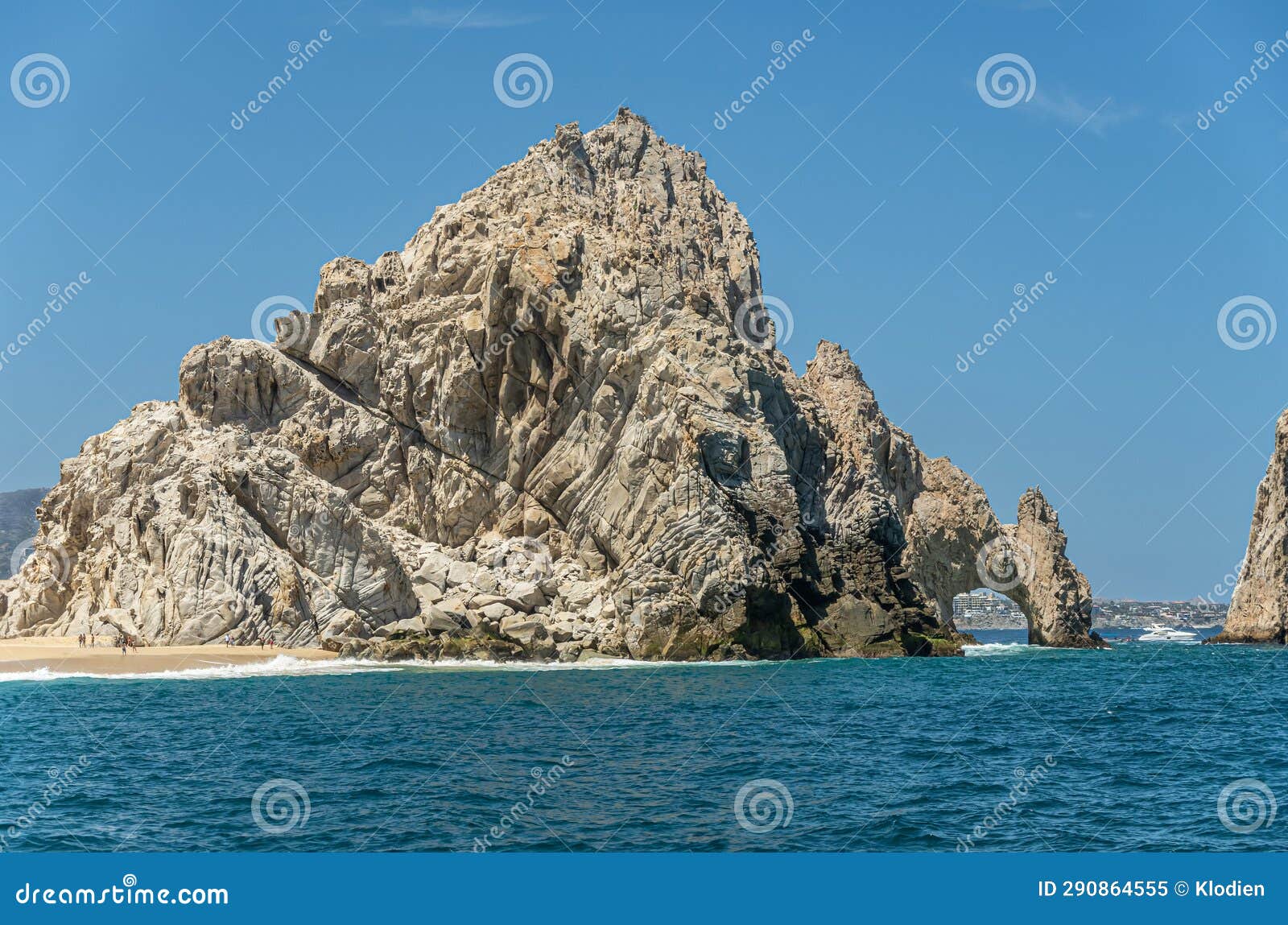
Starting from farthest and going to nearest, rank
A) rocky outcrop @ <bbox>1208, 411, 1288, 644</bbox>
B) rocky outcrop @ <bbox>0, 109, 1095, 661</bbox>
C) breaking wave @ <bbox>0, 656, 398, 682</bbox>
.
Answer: rocky outcrop @ <bbox>1208, 411, 1288, 644</bbox>, rocky outcrop @ <bbox>0, 109, 1095, 661</bbox>, breaking wave @ <bbox>0, 656, 398, 682</bbox>

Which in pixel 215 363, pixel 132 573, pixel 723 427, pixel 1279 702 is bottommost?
pixel 1279 702

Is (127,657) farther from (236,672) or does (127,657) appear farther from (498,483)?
(498,483)

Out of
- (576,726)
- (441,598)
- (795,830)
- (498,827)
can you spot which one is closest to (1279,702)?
(576,726)

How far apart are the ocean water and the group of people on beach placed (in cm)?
848

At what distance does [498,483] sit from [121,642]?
26740 mm

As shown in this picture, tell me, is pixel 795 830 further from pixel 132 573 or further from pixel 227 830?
pixel 132 573

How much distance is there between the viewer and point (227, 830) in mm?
21609

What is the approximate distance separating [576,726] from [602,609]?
109ft

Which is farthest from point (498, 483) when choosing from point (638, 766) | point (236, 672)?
point (638, 766)

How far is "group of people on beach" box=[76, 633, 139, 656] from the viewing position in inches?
2324

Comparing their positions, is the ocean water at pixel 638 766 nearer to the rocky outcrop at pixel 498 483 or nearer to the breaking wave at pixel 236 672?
the breaking wave at pixel 236 672

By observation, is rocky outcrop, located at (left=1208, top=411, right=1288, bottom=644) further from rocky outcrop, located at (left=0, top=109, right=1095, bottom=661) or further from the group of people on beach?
the group of people on beach

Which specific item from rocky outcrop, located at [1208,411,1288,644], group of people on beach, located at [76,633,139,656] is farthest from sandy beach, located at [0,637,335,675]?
rocky outcrop, located at [1208,411,1288,644]

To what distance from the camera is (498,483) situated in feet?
266
